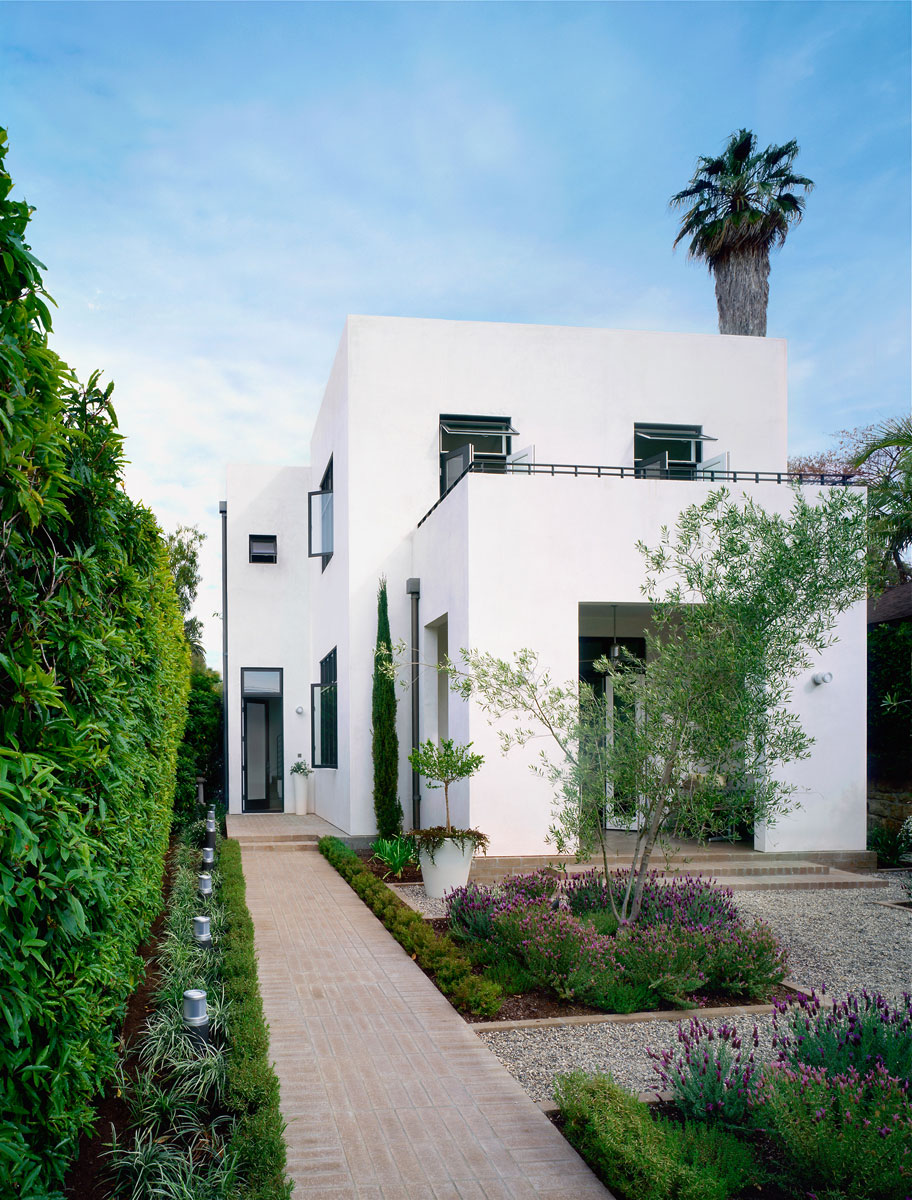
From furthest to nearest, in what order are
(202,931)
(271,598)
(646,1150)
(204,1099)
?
1. (271,598)
2. (202,931)
3. (204,1099)
4. (646,1150)

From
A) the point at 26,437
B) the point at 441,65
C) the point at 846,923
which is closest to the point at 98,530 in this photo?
the point at 26,437

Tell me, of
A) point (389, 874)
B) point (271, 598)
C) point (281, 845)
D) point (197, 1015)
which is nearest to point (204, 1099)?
point (197, 1015)

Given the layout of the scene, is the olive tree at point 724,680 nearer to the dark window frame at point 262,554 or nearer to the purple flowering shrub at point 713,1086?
the purple flowering shrub at point 713,1086

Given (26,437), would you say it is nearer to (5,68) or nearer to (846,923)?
(5,68)

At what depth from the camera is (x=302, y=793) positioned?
1803 cm

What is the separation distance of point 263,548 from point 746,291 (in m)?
12.3

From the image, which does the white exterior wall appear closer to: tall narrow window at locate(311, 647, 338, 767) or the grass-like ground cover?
tall narrow window at locate(311, 647, 338, 767)

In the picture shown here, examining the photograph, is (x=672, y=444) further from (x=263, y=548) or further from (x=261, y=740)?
(x=261, y=740)

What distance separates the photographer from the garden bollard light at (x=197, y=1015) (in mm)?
4480

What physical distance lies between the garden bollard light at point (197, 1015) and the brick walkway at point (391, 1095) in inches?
19.3

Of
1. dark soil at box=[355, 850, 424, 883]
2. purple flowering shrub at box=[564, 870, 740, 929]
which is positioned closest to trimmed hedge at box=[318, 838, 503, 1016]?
dark soil at box=[355, 850, 424, 883]

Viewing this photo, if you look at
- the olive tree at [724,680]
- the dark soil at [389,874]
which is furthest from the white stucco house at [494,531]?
the olive tree at [724,680]

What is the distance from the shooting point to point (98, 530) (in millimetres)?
3652

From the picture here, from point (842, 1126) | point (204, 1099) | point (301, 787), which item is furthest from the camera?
point (301, 787)
